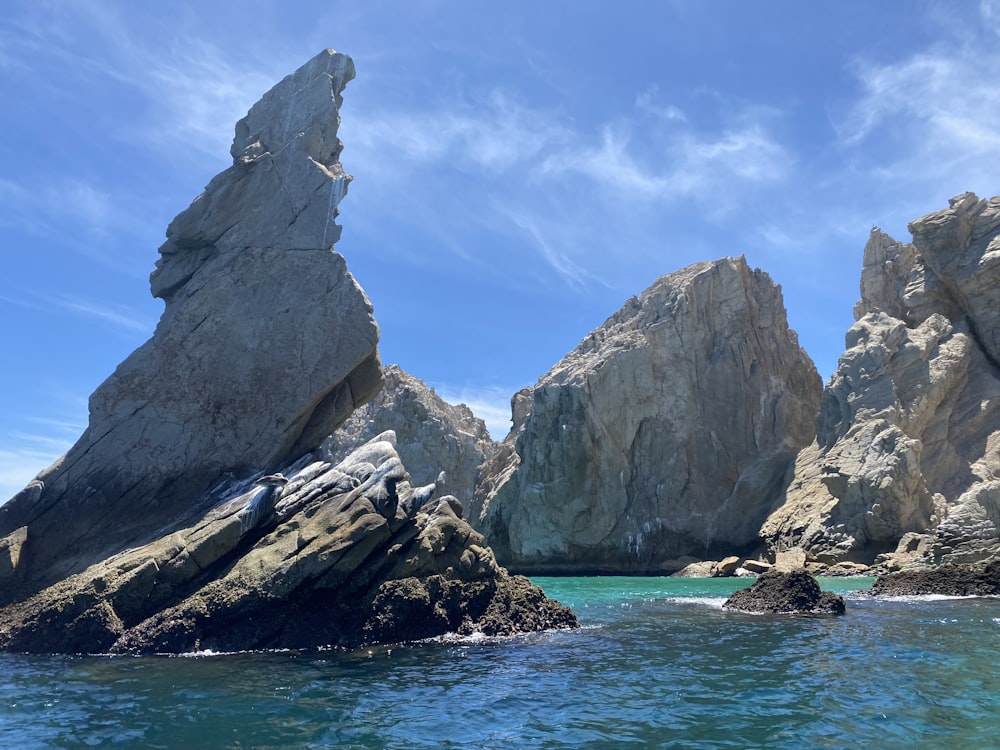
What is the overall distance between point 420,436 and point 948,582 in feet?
231

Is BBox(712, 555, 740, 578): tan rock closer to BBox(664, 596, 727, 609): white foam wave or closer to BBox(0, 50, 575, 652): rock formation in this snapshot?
BBox(664, 596, 727, 609): white foam wave

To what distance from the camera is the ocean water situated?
11.5 meters

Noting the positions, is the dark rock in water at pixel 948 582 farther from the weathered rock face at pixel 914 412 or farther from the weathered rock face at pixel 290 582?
the weathered rock face at pixel 290 582

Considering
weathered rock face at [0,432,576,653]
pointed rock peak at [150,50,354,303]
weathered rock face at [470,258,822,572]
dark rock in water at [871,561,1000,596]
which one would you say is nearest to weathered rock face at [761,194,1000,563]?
weathered rock face at [470,258,822,572]

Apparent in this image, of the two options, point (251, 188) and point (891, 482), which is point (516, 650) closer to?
point (251, 188)

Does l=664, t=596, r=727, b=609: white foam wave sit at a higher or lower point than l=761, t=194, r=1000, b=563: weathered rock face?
lower

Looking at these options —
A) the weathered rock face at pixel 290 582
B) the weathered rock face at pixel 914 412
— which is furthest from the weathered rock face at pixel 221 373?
the weathered rock face at pixel 914 412

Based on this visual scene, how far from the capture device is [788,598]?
89.0ft

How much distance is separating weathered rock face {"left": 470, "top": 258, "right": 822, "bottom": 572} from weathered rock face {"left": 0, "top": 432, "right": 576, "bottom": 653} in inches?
1847

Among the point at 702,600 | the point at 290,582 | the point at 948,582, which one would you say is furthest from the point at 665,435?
the point at 290,582

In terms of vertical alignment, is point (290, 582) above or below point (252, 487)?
below

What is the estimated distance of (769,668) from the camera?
16.0 meters

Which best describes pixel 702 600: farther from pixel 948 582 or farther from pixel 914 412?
pixel 914 412

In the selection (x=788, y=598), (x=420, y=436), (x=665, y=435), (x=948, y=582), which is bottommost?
(x=788, y=598)
